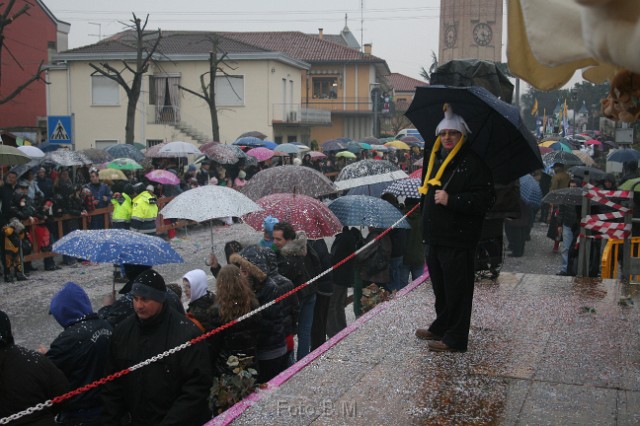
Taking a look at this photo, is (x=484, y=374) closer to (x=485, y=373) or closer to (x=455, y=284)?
(x=485, y=373)

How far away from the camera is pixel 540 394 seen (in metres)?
5.30

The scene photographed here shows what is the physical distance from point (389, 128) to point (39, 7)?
41.3 meters

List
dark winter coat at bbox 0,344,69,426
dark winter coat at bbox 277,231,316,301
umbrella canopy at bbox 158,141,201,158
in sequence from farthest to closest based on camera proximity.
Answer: umbrella canopy at bbox 158,141,201,158, dark winter coat at bbox 277,231,316,301, dark winter coat at bbox 0,344,69,426

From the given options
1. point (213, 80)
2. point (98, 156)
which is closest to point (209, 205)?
point (98, 156)

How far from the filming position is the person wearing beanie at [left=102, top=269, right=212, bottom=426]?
502 centimetres

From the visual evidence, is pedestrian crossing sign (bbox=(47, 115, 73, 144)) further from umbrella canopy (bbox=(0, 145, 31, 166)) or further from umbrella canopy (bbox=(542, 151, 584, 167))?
umbrella canopy (bbox=(542, 151, 584, 167))

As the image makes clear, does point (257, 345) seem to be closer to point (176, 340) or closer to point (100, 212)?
point (176, 340)

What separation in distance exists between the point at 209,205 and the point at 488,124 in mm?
5431

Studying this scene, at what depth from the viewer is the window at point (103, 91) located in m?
48.9

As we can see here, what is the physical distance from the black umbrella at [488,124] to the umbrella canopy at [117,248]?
2.94 m

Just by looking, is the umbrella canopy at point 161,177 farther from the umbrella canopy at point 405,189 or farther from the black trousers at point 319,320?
the black trousers at point 319,320

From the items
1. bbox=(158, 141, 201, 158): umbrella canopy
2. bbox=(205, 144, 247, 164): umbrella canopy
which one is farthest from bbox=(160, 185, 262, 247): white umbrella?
bbox=(158, 141, 201, 158): umbrella canopy

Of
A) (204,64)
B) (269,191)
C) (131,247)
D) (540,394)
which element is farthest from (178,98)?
(540,394)

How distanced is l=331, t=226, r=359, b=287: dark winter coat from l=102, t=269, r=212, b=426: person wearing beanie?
15.1 feet
